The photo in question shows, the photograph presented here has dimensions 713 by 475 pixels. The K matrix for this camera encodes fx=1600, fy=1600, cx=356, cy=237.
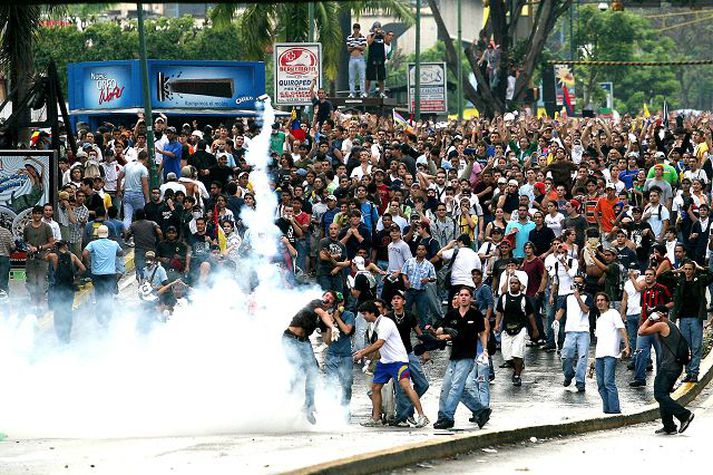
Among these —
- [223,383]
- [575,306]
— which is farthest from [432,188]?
[223,383]

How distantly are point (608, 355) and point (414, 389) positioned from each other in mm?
2309

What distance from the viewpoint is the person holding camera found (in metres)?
38.0

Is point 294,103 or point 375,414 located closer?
point 375,414

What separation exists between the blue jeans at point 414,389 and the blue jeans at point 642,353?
372cm

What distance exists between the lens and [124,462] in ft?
43.3

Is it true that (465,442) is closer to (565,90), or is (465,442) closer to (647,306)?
(647,306)

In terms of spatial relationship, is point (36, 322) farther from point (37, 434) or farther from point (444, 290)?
point (444, 290)

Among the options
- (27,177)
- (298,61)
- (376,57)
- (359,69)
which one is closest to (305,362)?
(27,177)

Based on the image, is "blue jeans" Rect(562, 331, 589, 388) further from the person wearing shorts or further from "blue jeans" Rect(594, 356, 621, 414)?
"blue jeans" Rect(594, 356, 621, 414)

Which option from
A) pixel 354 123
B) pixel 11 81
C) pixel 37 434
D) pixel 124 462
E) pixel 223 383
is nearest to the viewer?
pixel 124 462

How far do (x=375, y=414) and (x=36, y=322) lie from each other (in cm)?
579

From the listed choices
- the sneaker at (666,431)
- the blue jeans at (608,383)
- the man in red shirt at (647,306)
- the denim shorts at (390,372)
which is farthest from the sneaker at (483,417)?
the man in red shirt at (647,306)

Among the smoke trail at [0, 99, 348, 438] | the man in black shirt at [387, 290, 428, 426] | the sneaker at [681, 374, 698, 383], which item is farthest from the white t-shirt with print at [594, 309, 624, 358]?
the smoke trail at [0, 99, 348, 438]

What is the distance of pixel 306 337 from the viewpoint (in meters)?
16.6
